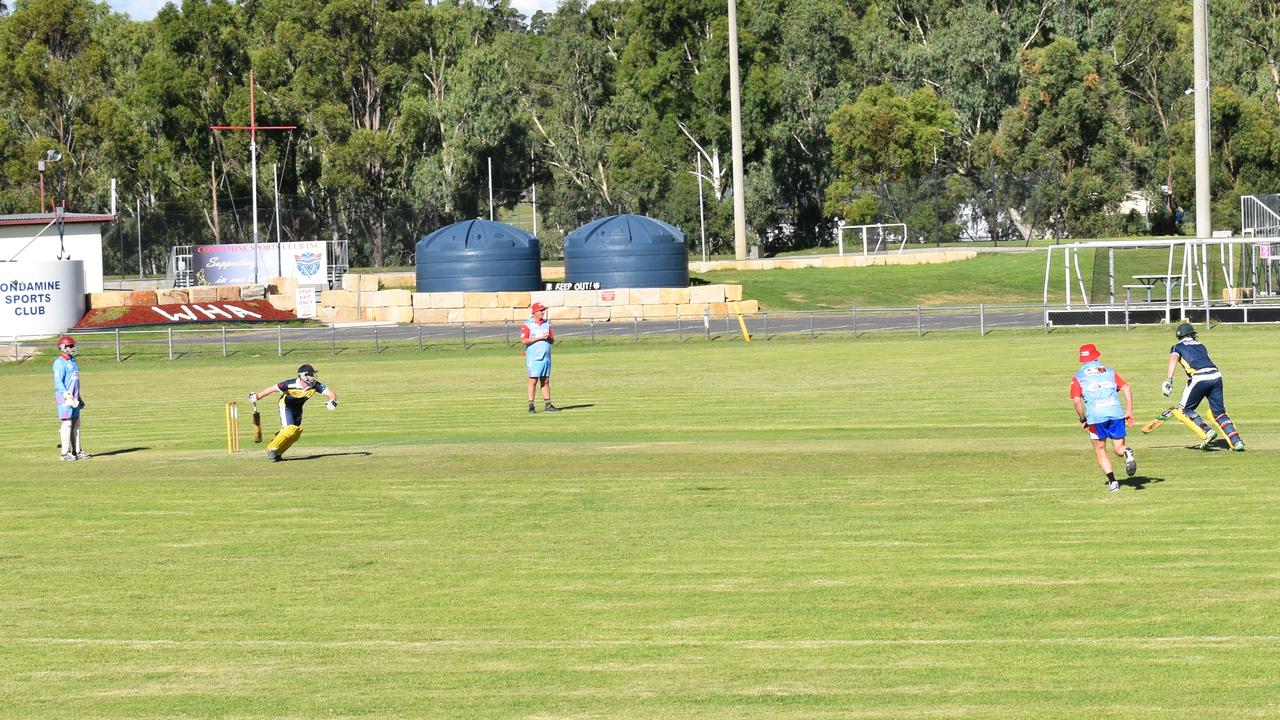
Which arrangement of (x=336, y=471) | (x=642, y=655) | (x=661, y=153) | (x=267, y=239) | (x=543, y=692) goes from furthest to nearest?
(x=661, y=153) → (x=267, y=239) → (x=336, y=471) → (x=642, y=655) → (x=543, y=692)

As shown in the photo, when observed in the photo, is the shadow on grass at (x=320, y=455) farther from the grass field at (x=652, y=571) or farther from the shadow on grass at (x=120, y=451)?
the shadow on grass at (x=120, y=451)

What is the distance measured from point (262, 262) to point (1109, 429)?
210 ft

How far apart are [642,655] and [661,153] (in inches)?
3709

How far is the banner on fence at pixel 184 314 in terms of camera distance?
63.7 metres

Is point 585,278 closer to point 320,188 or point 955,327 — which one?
point 955,327

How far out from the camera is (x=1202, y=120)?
2381 inches

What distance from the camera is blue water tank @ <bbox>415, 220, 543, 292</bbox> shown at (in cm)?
6875

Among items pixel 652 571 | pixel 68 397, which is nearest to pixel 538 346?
pixel 68 397

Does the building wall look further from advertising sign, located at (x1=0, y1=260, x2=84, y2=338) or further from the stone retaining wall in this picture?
the stone retaining wall

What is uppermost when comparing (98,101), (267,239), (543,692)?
(98,101)

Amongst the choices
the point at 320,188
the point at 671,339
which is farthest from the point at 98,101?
the point at 671,339

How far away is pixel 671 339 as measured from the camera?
179ft

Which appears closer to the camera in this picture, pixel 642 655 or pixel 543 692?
pixel 543 692

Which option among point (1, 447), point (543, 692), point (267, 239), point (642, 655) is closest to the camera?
point (543, 692)
